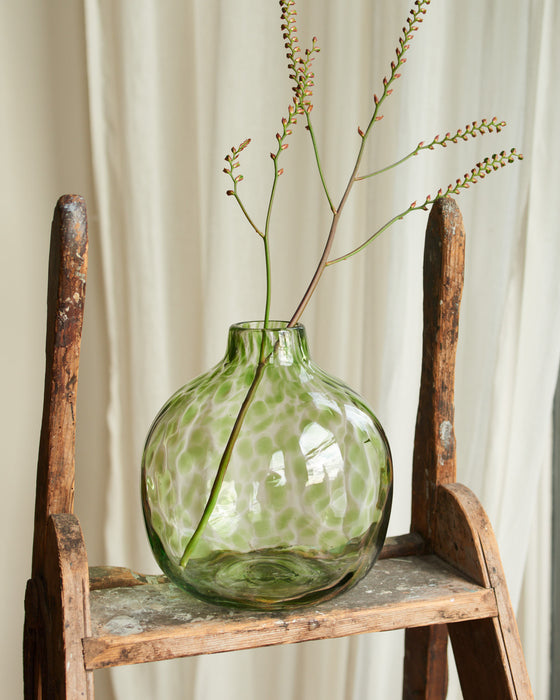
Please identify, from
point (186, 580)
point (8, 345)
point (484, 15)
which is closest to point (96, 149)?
point (8, 345)

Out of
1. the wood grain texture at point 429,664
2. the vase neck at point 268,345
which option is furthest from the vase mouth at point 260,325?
the wood grain texture at point 429,664

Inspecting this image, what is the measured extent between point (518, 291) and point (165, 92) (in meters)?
0.61

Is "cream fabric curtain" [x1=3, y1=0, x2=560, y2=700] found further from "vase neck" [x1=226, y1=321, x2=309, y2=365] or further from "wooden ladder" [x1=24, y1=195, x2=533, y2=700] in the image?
"vase neck" [x1=226, y1=321, x2=309, y2=365]

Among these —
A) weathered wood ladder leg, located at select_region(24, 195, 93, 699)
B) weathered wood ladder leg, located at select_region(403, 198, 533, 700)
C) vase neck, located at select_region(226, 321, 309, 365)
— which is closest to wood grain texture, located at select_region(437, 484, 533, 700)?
weathered wood ladder leg, located at select_region(403, 198, 533, 700)

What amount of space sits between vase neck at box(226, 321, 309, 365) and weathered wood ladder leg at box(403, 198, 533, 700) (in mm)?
176

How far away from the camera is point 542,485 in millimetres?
1305

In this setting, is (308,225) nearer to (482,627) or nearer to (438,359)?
(438,359)

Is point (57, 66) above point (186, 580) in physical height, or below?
above

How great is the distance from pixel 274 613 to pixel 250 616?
18 mm

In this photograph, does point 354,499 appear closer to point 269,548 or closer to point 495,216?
point 269,548

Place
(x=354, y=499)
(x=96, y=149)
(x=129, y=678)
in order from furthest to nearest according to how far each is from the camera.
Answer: (x=129, y=678) → (x=96, y=149) → (x=354, y=499)

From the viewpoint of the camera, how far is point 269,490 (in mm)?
559

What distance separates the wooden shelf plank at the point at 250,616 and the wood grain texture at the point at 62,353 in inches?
3.7

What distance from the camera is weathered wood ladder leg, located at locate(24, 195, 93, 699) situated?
54cm
